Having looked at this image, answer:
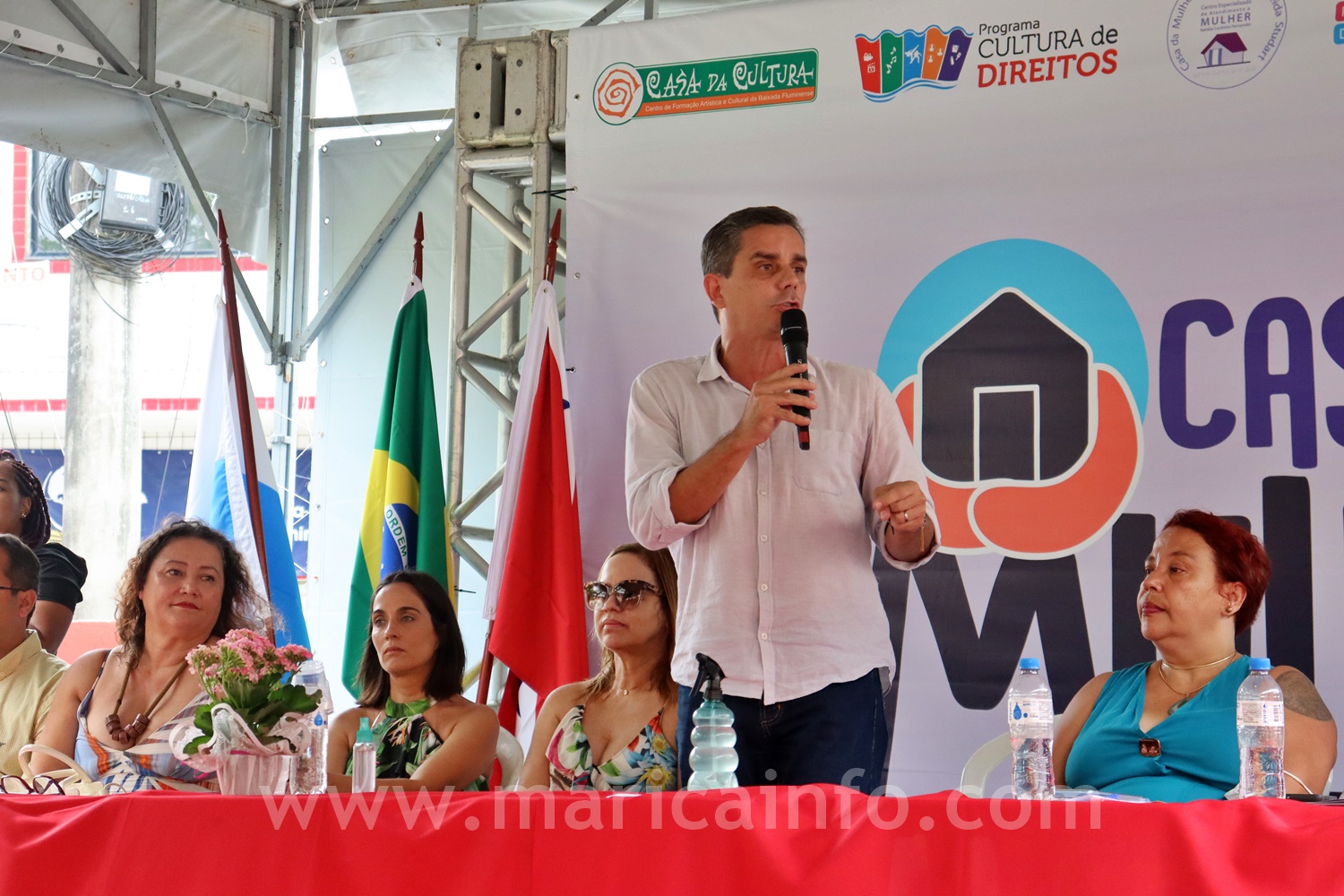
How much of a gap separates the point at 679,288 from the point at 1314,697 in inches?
75.9

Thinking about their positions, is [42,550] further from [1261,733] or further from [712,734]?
[1261,733]

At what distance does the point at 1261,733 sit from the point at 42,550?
306 centimetres

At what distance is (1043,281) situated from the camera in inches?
129

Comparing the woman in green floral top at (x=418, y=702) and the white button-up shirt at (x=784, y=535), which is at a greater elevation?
the white button-up shirt at (x=784, y=535)

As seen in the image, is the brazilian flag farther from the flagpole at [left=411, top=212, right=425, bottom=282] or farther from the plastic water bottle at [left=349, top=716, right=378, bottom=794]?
the plastic water bottle at [left=349, top=716, right=378, bottom=794]

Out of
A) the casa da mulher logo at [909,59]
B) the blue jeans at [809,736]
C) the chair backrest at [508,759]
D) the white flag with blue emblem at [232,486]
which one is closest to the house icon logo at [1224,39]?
the casa da mulher logo at [909,59]

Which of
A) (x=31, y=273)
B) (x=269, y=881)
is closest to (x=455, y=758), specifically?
(x=269, y=881)

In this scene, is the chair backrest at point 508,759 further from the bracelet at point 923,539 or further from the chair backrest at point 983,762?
the bracelet at point 923,539

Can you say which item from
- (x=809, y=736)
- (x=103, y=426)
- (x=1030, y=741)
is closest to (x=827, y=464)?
(x=809, y=736)

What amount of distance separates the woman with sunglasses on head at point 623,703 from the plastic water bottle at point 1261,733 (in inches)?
46.8

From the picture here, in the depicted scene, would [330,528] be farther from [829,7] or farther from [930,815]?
[930,815]

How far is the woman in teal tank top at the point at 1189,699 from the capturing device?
7.47 feet

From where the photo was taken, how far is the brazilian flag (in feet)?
12.4

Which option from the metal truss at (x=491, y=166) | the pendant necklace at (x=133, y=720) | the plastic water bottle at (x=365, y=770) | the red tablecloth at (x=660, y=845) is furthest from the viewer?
the metal truss at (x=491, y=166)
